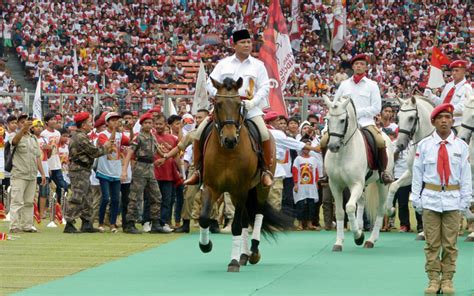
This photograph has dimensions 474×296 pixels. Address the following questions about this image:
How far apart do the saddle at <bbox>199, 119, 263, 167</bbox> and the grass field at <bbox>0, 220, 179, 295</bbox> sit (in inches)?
90.4

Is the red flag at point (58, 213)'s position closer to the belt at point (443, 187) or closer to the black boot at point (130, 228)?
the black boot at point (130, 228)

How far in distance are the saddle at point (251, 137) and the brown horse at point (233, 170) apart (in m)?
0.07

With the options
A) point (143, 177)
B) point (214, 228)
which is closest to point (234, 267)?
point (214, 228)

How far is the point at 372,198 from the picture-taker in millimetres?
20047

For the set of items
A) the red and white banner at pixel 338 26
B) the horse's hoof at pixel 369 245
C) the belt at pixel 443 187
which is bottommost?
the horse's hoof at pixel 369 245

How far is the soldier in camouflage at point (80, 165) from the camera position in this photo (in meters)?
20.9

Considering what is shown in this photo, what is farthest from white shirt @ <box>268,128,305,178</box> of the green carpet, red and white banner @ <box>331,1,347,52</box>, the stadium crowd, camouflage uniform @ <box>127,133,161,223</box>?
red and white banner @ <box>331,1,347,52</box>

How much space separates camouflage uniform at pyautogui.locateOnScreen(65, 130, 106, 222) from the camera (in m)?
20.9

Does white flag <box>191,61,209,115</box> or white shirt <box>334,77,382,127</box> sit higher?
white shirt <box>334,77,382,127</box>

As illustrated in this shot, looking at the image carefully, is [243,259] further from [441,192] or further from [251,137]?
[441,192]

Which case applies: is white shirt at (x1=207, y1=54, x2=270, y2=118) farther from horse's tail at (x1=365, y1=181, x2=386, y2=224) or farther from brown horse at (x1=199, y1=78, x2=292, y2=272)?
horse's tail at (x1=365, y1=181, x2=386, y2=224)

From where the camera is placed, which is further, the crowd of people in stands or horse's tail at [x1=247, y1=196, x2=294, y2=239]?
the crowd of people in stands

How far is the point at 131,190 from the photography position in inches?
842

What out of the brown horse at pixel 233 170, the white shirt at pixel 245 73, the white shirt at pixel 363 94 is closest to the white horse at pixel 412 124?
the white shirt at pixel 363 94
